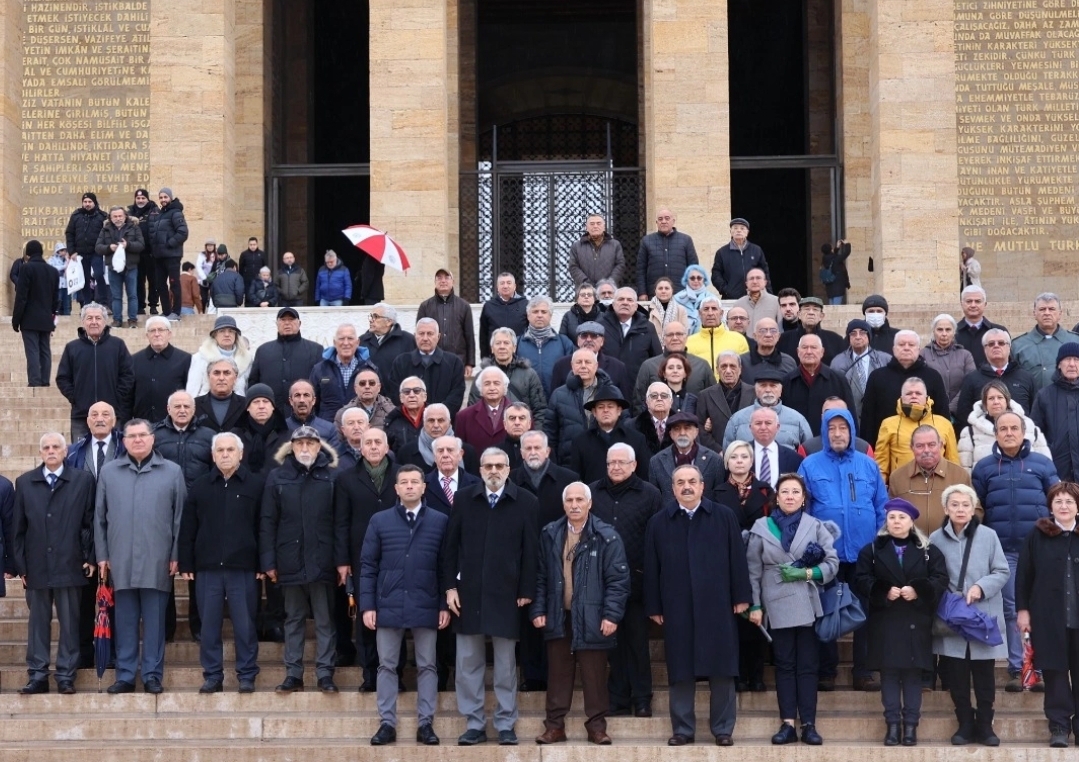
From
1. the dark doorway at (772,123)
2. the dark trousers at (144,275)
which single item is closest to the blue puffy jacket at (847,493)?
the dark trousers at (144,275)

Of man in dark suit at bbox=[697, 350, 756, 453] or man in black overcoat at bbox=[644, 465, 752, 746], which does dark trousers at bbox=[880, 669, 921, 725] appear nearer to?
man in black overcoat at bbox=[644, 465, 752, 746]

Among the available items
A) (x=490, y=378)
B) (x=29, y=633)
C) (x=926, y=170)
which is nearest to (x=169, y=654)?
(x=29, y=633)

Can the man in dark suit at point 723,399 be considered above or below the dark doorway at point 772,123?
below

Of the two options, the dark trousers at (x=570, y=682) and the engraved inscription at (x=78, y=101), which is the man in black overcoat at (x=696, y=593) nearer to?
the dark trousers at (x=570, y=682)

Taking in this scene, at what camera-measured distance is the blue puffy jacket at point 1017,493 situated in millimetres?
11227

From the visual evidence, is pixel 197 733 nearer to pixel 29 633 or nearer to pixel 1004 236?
pixel 29 633

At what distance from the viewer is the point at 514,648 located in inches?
428

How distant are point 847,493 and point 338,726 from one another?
11.2 feet

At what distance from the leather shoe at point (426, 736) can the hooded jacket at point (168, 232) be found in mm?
9192

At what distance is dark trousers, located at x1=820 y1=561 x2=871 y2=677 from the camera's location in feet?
36.2

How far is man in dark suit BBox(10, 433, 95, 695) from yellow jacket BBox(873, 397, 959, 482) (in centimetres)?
518

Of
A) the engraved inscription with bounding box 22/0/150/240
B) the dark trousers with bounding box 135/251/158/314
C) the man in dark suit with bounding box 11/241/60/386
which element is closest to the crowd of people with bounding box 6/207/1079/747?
the man in dark suit with bounding box 11/241/60/386

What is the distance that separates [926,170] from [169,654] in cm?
1185

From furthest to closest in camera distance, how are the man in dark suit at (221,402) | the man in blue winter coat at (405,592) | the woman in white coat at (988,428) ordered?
1. the man in dark suit at (221,402)
2. the woman in white coat at (988,428)
3. the man in blue winter coat at (405,592)
